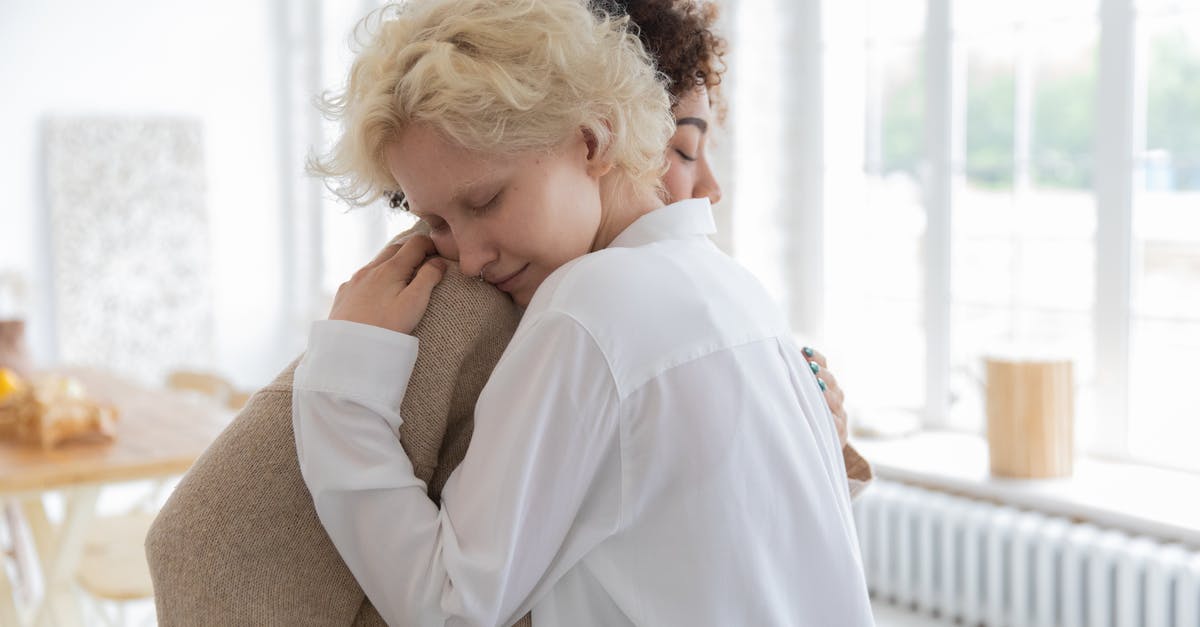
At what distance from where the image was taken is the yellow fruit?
3.73 meters

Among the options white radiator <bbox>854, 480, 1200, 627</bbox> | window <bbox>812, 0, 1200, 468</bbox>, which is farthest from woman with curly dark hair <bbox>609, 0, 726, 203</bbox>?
window <bbox>812, 0, 1200, 468</bbox>

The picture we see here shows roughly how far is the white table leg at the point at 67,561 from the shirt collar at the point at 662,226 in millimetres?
2386

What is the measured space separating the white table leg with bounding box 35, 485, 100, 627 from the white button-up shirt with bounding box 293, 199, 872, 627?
2299mm

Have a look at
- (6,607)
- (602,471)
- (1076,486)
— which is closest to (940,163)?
(1076,486)

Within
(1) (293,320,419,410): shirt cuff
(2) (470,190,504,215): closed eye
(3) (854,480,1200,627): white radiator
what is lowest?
(3) (854,480,1200,627): white radiator

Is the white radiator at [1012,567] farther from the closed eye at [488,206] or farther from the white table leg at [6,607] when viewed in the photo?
the white table leg at [6,607]

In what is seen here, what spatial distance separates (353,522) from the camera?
1.09 m

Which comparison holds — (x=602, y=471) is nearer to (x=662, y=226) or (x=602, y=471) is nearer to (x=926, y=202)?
(x=662, y=226)

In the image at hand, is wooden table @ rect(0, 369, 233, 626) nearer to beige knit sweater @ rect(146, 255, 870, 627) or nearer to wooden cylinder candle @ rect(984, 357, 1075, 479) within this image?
beige knit sweater @ rect(146, 255, 870, 627)

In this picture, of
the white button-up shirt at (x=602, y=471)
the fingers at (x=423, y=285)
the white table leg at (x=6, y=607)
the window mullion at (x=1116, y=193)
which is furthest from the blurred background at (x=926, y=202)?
the white table leg at (x=6, y=607)

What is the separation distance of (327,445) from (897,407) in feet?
11.9

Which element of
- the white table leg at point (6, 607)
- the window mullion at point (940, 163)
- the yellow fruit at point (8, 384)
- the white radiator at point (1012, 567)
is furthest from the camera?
the window mullion at point (940, 163)

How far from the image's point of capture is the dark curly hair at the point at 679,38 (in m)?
1.31

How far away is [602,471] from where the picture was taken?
1.05 m
